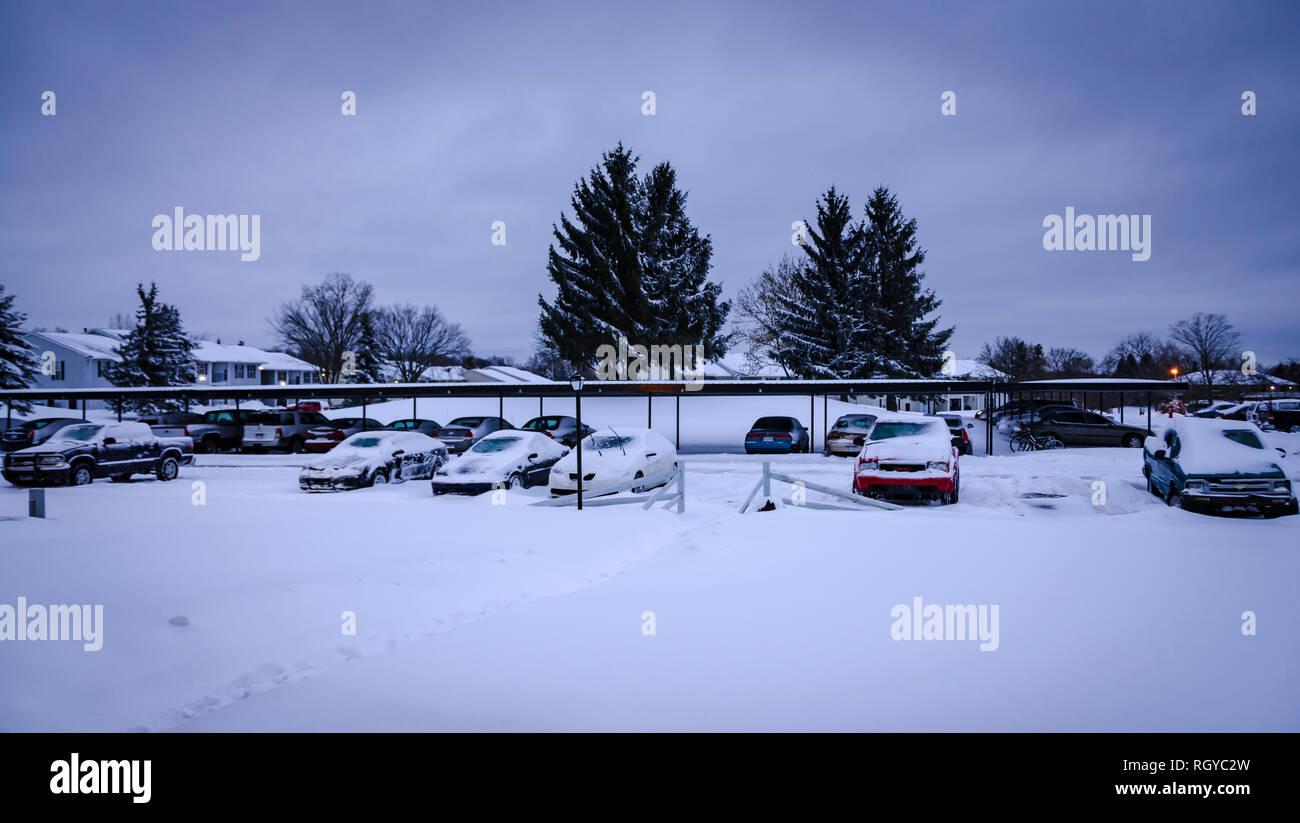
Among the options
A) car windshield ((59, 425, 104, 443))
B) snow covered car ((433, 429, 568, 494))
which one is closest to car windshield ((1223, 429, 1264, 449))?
snow covered car ((433, 429, 568, 494))

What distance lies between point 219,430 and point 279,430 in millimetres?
3217

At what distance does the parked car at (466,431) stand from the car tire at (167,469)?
7743 mm

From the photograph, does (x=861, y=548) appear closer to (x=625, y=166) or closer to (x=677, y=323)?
(x=677, y=323)

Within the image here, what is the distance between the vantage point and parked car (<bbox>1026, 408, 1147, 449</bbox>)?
23.8 metres

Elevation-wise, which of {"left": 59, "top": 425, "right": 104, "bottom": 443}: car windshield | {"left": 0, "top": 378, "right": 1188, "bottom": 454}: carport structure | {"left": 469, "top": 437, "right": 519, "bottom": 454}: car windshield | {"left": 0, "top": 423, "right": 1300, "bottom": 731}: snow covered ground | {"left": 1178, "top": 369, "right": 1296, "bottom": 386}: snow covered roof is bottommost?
{"left": 0, "top": 423, "right": 1300, "bottom": 731}: snow covered ground

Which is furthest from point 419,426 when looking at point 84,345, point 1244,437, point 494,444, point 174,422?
point 84,345

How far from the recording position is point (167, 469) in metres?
17.6

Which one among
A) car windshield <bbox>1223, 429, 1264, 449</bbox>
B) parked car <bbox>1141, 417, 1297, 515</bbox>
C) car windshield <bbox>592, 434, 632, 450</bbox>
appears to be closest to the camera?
parked car <bbox>1141, 417, 1297, 515</bbox>

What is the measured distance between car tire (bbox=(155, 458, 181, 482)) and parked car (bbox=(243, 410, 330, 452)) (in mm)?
7905

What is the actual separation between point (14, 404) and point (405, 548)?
151ft

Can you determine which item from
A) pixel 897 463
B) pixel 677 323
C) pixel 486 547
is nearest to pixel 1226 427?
pixel 897 463

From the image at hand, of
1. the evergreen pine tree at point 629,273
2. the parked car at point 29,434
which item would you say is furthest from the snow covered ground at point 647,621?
the evergreen pine tree at point 629,273

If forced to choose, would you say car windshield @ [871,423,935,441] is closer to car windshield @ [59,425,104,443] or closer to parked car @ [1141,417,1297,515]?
parked car @ [1141,417,1297,515]

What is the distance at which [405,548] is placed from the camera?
8.45 meters
